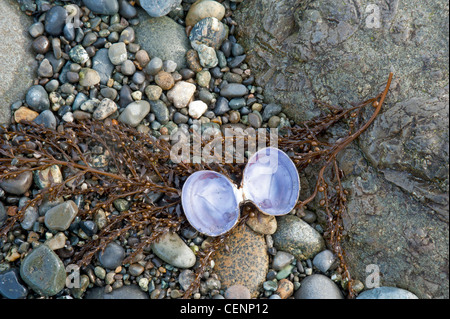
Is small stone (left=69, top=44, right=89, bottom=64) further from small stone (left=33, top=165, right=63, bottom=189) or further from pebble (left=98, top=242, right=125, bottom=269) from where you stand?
pebble (left=98, top=242, right=125, bottom=269)

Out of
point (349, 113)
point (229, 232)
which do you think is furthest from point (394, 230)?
point (229, 232)

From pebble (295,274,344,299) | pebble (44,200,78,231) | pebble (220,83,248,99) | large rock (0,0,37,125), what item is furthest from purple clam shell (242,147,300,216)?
large rock (0,0,37,125)

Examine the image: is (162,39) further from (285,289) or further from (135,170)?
(285,289)

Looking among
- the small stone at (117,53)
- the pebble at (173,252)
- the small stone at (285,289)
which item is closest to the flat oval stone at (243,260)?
the small stone at (285,289)

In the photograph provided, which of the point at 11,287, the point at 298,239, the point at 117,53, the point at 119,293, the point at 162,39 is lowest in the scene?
the point at 119,293

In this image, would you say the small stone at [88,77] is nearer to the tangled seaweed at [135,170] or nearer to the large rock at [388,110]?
the tangled seaweed at [135,170]

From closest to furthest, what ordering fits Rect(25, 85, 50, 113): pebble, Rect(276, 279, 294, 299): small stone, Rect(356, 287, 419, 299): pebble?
Rect(356, 287, 419, 299): pebble → Rect(276, 279, 294, 299): small stone → Rect(25, 85, 50, 113): pebble

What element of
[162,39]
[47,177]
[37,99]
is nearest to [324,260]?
[47,177]
